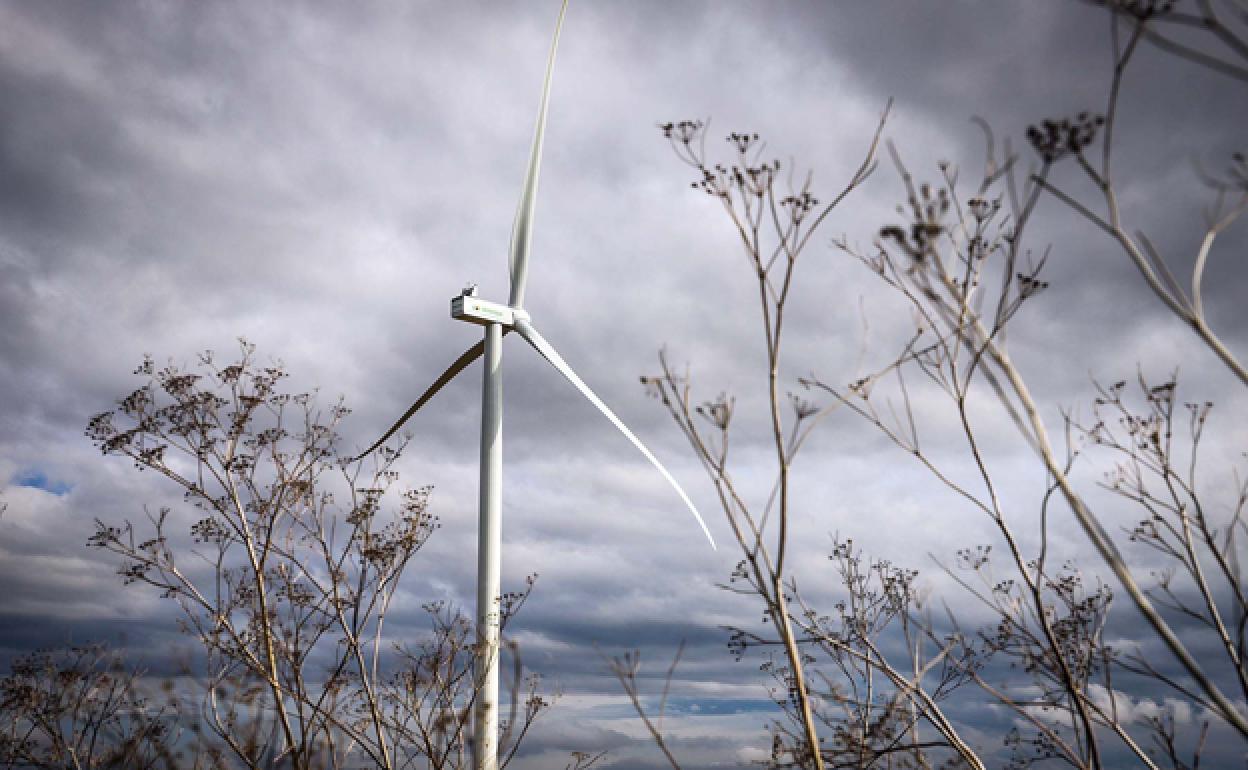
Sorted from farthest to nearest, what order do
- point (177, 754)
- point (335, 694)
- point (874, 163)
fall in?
point (335, 694), point (177, 754), point (874, 163)

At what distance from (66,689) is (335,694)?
3185mm

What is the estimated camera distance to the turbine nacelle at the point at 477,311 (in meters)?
13.0

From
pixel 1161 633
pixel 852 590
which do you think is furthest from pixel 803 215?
pixel 852 590

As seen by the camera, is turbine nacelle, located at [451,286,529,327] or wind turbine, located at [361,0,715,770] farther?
turbine nacelle, located at [451,286,529,327]

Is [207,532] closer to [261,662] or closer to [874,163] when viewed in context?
[261,662]

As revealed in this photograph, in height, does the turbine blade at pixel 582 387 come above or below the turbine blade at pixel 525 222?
below

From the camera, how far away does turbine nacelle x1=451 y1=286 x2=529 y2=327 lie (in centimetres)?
1297

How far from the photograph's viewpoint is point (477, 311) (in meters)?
13.0

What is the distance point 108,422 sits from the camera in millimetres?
11453

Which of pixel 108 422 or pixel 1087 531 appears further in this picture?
pixel 108 422

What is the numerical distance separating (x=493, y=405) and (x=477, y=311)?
1476 mm

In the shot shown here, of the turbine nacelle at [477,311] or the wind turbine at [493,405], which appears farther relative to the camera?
the turbine nacelle at [477,311]

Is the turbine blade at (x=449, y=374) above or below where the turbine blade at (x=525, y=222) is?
below

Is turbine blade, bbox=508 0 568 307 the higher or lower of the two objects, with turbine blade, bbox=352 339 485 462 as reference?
higher
